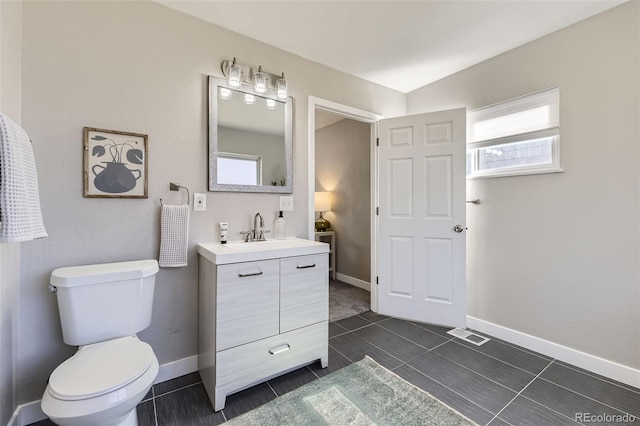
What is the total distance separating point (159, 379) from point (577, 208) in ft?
10.3

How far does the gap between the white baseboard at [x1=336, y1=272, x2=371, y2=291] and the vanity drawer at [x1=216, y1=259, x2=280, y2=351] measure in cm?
226

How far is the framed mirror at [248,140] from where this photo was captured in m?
1.97

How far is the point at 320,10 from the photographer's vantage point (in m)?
1.84

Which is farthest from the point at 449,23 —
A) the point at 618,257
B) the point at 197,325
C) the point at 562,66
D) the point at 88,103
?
the point at 197,325

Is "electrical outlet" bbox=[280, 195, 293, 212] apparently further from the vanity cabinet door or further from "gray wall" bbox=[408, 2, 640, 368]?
"gray wall" bbox=[408, 2, 640, 368]

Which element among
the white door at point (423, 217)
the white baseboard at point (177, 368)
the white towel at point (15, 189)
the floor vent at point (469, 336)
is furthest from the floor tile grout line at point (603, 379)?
the white towel at point (15, 189)

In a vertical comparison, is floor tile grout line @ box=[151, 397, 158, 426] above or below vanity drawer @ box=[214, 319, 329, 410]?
below

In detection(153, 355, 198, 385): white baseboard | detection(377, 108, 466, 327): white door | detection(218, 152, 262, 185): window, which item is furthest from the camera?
detection(377, 108, 466, 327): white door

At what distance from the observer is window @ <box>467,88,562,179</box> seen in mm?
2100

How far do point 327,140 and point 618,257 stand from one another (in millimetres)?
3534

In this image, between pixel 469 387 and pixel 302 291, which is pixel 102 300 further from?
pixel 469 387

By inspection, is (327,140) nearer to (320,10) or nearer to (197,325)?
(320,10)

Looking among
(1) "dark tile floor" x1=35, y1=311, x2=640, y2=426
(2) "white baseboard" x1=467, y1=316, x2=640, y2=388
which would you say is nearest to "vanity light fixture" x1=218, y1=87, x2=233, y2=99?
(1) "dark tile floor" x1=35, y1=311, x2=640, y2=426
